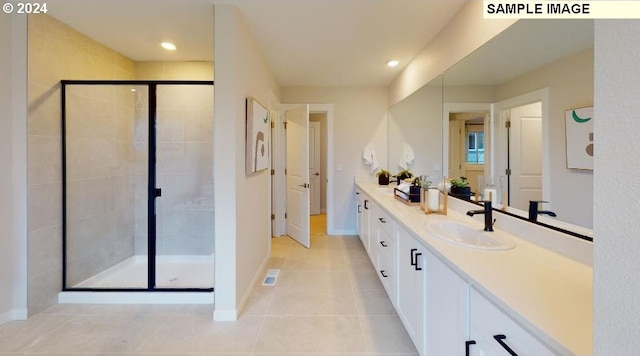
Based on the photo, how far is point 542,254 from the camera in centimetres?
132

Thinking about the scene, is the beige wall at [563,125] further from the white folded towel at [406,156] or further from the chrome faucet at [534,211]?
the white folded towel at [406,156]

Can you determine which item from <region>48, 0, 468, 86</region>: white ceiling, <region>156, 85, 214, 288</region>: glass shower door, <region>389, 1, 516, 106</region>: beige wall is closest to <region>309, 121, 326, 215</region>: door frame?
<region>48, 0, 468, 86</region>: white ceiling

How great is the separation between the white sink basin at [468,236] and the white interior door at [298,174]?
2285 mm

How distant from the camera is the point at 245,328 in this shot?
212 centimetres

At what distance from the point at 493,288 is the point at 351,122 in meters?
3.82

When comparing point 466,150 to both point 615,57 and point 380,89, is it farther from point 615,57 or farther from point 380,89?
point 380,89

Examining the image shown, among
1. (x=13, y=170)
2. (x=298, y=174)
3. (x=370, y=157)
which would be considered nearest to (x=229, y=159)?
(x=13, y=170)

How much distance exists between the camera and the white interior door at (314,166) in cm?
649

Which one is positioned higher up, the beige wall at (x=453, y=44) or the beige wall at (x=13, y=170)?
the beige wall at (x=453, y=44)

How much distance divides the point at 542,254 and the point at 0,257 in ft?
11.5

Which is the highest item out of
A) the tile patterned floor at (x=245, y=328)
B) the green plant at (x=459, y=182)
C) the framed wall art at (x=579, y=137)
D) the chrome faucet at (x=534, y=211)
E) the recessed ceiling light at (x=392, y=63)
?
the recessed ceiling light at (x=392, y=63)

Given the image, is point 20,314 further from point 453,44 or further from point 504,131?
point 453,44

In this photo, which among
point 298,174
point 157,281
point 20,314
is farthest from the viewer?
point 298,174

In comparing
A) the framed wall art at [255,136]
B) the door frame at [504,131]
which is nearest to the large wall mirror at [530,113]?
the door frame at [504,131]
